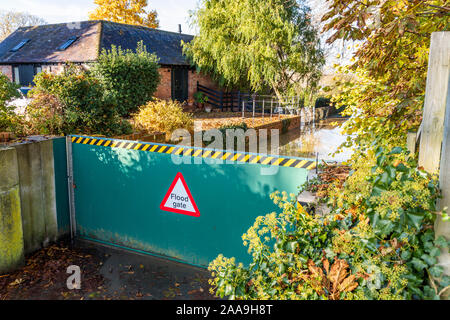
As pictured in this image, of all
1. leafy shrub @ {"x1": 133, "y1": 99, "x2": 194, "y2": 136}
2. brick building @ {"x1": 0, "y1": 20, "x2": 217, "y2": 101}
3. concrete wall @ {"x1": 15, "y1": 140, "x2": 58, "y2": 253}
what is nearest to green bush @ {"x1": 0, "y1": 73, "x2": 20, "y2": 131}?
concrete wall @ {"x1": 15, "y1": 140, "x2": 58, "y2": 253}

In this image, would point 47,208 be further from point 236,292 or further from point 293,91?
point 293,91

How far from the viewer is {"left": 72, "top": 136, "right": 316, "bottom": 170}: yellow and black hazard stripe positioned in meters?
A: 5.10

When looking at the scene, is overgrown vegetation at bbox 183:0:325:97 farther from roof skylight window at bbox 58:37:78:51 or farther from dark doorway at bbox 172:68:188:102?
roof skylight window at bbox 58:37:78:51

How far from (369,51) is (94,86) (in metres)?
6.82

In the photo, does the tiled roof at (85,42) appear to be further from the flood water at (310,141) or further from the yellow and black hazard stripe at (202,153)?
the yellow and black hazard stripe at (202,153)

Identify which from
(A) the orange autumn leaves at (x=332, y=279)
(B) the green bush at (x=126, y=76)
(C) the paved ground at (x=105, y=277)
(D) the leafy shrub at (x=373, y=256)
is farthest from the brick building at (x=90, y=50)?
(A) the orange autumn leaves at (x=332, y=279)

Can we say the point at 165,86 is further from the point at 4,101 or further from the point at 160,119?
the point at 4,101

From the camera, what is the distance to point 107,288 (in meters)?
5.30

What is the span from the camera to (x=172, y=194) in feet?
19.8

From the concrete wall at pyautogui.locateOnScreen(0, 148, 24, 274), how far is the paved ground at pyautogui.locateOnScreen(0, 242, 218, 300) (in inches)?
9.5

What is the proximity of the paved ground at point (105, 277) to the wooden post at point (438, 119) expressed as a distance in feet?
11.8

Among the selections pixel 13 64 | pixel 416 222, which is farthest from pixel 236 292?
pixel 13 64

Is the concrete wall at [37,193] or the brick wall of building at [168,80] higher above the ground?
the brick wall of building at [168,80]

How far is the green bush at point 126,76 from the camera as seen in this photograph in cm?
1473
